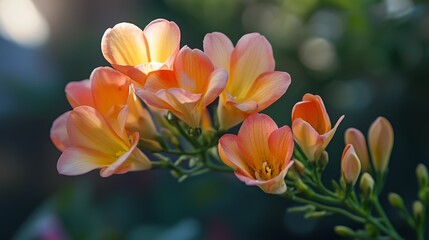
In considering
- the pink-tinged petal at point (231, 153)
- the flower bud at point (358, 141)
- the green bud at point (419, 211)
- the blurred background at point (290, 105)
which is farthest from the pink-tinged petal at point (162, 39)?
the blurred background at point (290, 105)

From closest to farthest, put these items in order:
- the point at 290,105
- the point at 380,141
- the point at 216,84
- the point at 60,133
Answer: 1. the point at 216,84
2. the point at 60,133
3. the point at 380,141
4. the point at 290,105

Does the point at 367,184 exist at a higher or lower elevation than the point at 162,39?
lower

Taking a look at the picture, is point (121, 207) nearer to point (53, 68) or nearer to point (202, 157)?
point (202, 157)

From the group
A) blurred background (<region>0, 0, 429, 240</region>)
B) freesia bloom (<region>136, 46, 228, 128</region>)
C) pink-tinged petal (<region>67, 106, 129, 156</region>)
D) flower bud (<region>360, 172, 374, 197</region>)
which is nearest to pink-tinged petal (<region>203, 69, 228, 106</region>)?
freesia bloom (<region>136, 46, 228, 128</region>)

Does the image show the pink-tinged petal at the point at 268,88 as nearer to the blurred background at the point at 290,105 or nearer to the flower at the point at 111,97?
the flower at the point at 111,97

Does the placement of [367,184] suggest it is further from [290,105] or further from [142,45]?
[290,105]

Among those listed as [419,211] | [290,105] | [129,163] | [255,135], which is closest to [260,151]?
[255,135]

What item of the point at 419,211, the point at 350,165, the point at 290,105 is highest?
the point at 350,165
